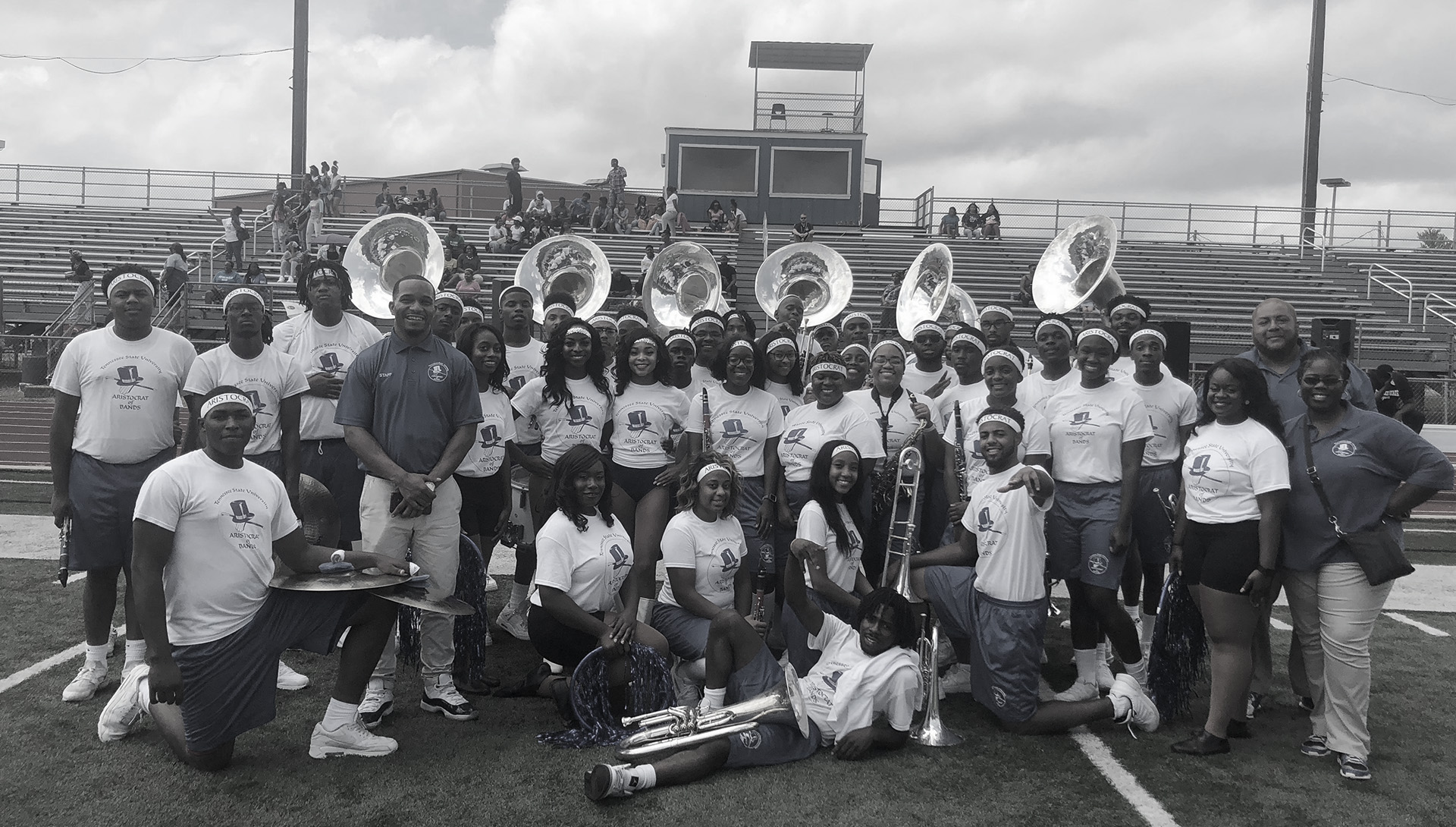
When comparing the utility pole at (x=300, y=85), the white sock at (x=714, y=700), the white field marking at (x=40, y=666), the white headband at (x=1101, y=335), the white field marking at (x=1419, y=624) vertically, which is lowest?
the white field marking at (x=40, y=666)

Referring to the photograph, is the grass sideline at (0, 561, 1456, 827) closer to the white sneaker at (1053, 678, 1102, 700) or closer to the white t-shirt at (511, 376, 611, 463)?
the white sneaker at (1053, 678, 1102, 700)

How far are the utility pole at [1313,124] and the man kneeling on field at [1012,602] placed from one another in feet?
80.8

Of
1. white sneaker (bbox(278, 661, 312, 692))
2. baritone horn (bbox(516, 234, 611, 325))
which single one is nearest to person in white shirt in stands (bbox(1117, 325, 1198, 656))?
white sneaker (bbox(278, 661, 312, 692))

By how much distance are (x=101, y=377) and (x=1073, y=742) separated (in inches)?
189

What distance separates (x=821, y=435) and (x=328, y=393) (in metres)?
2.57

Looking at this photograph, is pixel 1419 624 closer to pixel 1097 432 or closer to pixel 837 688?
pixel 1097 432

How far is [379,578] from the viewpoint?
14.1 feet

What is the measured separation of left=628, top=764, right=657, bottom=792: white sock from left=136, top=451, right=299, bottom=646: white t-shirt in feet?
5.37

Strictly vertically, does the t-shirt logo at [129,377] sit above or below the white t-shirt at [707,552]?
above

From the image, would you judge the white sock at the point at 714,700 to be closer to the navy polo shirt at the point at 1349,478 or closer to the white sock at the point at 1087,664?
the white sock at the point at 1087,664

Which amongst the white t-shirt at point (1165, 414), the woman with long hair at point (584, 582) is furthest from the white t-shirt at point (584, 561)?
the white t-shirt at point (1165, 414)

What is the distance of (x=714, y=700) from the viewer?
182 inches

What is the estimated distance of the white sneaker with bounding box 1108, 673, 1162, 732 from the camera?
486 cm

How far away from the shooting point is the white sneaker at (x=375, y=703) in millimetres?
4723
